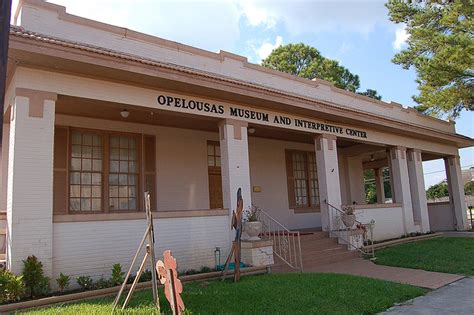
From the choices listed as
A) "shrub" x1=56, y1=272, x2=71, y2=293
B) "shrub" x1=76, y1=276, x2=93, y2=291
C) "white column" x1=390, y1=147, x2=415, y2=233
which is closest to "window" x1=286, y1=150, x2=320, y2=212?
"white column" x1=390, y1=147, x2=415, y2=233

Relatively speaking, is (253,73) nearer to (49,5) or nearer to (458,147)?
(49,5)

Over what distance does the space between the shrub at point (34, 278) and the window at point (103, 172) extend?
3202 millimetres

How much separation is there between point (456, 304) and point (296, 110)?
7015mm

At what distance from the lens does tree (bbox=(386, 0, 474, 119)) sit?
1602 centimetres

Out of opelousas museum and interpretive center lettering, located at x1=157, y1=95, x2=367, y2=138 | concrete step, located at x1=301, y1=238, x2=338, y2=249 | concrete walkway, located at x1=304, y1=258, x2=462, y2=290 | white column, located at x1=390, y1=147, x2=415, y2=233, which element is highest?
opelousas museum and interpretive center lettering, located at x1=157, y1=95, x2=367, y2=138

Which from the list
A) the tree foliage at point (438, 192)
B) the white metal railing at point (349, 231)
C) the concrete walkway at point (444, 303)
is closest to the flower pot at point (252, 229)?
the white metal railing at point (349, 231)

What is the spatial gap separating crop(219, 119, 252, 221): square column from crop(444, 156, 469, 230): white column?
1327 cm

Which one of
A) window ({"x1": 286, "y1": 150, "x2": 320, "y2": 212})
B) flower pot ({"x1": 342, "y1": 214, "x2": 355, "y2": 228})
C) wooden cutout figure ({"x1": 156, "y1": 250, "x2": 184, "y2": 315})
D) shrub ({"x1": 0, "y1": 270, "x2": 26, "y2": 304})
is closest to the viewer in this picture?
wooden cutout figure ({"x1": 156, "y1": 250, "x2": 184, "y2": 315})

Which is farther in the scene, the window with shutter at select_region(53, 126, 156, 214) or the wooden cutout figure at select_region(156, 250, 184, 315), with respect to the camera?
the window with shutter at select_region(53, 126, 156, 214)

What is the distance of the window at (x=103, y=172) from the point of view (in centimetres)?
1053

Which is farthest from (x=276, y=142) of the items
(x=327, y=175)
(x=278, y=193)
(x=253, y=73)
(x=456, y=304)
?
(x=456, y=304)

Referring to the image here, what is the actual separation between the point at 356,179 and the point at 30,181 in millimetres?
15104

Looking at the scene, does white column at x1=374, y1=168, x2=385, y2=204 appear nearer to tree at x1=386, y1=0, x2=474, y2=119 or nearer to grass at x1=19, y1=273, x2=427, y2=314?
tree at x1=386, y1=0, x2=474, y2=119

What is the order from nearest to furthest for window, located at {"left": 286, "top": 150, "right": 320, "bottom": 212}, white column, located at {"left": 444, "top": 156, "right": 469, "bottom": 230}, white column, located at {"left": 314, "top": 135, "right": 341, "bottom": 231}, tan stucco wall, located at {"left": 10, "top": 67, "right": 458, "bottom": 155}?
tan stucco wall, located at {"left": 10, "top": 67, "right": 458, "bottom": 155}, white column, located at {"left": 314, "top": 135, "right": 341, "bottom": 231}, window, located at {"left": 286, "top": 150, "right": 320, "bottom": 212}, white column, located at {"left": 444, "top": 156, "right": 469, "bottom": 230}
